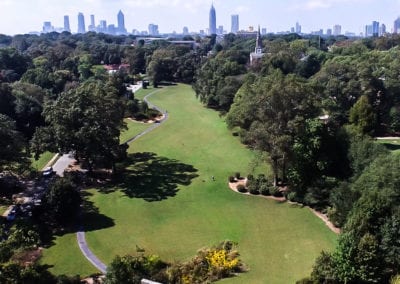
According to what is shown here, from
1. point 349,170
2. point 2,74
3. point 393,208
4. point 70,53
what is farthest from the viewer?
point 70,53

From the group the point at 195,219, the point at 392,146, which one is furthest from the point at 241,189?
the point at 392,146

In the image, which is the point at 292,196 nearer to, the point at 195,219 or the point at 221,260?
the point at 195,219

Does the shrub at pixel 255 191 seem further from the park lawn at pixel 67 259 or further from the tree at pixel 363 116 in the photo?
the tree at pixel 363 116

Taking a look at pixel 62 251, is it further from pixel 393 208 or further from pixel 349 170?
pixel 349 170

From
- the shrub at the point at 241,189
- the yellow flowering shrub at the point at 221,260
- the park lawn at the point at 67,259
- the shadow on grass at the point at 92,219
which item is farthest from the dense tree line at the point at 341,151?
the shadow on grass at the point at 92,219

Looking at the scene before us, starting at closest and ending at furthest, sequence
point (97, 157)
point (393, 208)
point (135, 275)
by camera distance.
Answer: point (135, 275), point (393, 208), point (97, 157)

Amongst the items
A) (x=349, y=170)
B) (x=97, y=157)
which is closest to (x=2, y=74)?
(x=97, y=157)
